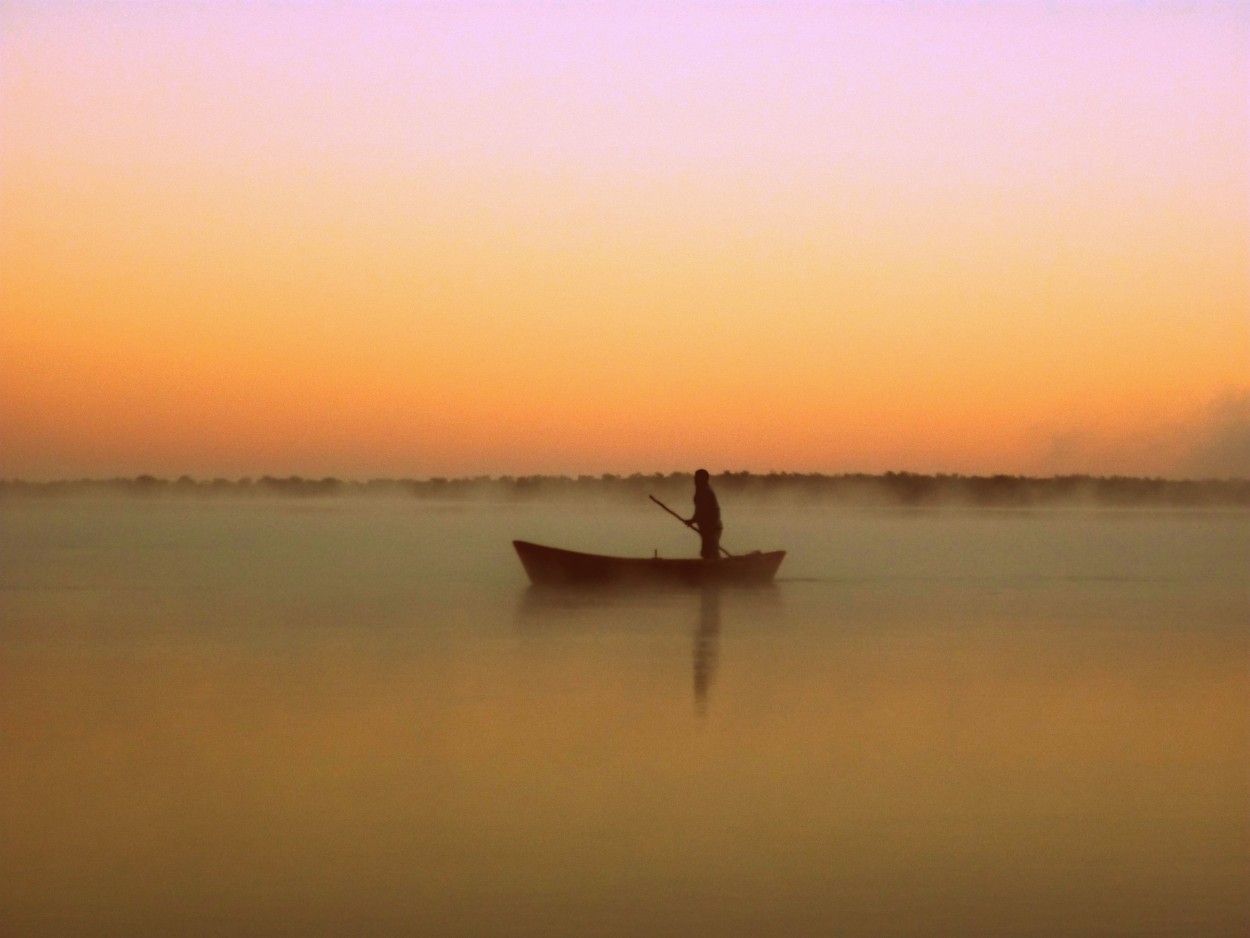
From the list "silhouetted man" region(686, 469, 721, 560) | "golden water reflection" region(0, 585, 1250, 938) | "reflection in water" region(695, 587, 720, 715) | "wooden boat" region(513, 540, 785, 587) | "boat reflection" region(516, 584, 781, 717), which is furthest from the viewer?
"wooden boat" region(513, 540, 785, 587)

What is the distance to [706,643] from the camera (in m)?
17.3

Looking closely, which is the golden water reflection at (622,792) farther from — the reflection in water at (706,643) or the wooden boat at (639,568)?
the wooden boat at (639,568)

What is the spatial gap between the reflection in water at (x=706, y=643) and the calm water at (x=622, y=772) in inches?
4.5

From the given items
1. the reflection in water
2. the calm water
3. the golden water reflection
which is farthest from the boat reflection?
the golden water reflection

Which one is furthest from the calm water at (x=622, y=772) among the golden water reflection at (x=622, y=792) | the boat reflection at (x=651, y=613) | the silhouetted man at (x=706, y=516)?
the silhouetted man at (x=706, y=516)

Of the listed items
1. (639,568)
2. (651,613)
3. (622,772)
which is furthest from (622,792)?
(639,568)

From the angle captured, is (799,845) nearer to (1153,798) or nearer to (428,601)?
(1153,798)

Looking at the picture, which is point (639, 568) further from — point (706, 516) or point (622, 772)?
point (622, 772)

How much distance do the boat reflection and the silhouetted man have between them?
0.64 meters

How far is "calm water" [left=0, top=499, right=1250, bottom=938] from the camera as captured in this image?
22.7ft

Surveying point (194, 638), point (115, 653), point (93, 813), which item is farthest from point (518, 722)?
point (194, 638)

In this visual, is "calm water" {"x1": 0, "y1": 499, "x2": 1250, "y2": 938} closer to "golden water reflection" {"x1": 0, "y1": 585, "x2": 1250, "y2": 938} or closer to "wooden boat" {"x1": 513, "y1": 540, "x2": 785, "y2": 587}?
"golden water reflection" {"x1": 0, "y1": 585, "x2": 1250, "y2": 938}

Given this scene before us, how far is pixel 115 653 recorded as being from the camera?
634 inches

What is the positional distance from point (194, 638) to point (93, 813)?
939 centimetres
